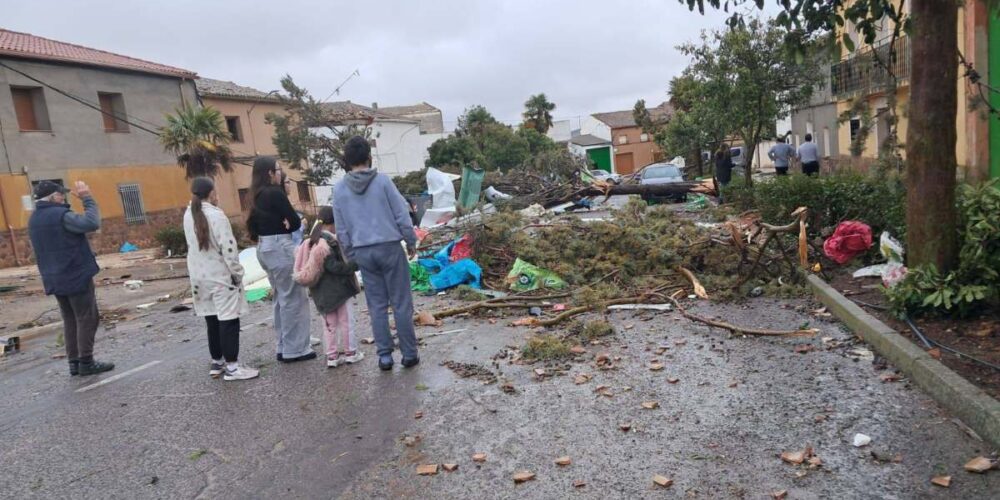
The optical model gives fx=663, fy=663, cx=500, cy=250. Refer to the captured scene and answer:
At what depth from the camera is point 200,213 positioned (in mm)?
5242

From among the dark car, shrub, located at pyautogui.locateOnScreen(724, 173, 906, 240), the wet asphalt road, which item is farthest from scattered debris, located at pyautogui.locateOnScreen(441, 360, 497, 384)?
the dark car

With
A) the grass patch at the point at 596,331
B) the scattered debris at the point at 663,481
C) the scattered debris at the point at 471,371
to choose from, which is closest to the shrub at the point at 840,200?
the grass patch at the point at 596,331

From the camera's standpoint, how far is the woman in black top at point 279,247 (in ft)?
18.0

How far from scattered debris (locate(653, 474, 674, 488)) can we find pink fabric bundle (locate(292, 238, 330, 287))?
10.6ft

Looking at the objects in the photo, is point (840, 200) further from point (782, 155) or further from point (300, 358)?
point (782, 155)

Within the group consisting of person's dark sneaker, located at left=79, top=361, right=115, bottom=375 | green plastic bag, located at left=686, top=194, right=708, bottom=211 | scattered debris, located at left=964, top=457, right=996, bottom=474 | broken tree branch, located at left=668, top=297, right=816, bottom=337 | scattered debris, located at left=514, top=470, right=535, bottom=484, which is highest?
person's dark sneaker, located at left=79, top=361, right=115, bottom=375

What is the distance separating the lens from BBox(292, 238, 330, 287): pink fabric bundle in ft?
17.6

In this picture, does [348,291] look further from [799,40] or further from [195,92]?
[195,92]

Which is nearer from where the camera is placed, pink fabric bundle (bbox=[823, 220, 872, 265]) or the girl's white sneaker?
the girl's white sneaker

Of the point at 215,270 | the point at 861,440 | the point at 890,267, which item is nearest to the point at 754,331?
the point at 890,267

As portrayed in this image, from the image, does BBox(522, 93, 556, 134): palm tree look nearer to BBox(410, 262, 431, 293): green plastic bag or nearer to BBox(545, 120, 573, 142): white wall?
BBox(545, 120, 573, 142): white wall

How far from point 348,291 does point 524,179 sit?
59.7 feet

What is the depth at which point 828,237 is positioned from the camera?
26.5 feet

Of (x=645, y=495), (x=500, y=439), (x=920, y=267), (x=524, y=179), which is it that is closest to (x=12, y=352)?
(x=500, y=439)
